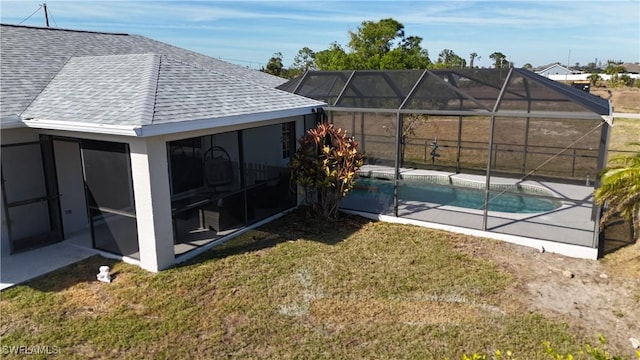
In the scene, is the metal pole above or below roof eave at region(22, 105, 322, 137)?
below

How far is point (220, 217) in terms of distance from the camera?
31.6 feet

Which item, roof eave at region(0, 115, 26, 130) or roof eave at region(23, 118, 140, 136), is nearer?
roof eave at region(23, 118, 140, 136)

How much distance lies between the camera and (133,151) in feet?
Result: 24.3

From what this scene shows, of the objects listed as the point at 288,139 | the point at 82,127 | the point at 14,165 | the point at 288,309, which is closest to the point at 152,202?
the point at 82,127

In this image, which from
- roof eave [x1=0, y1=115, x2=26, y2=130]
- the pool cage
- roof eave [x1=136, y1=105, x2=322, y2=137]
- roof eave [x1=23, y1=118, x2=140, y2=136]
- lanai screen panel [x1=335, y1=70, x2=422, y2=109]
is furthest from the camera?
lanai screen panel [x1=335, y1=70, x2=422, y2=109]

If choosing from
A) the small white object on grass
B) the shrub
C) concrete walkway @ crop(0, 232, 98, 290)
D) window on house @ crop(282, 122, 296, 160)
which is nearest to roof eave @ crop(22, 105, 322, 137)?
the shrub

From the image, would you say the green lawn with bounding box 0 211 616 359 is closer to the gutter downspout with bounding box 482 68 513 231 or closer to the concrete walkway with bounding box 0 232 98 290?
the concrete walkway with bounding box 0 232 98 290

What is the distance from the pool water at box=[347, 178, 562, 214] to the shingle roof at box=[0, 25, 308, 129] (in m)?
3.73

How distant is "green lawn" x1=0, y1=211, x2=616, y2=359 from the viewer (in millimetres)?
5672

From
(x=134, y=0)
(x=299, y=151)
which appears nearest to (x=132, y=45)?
(x=134, y=0)

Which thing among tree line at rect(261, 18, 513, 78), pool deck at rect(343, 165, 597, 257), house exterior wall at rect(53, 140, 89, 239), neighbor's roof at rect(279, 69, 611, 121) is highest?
tree line at rect(261, 18, 513, 78)

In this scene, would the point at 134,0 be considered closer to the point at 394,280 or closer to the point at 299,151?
the point at 299,151

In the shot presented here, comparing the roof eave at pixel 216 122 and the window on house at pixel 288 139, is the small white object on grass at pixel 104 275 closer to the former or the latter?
the roof eave at pixel 216 122

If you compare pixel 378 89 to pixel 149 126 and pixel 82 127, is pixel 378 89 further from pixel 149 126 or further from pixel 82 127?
pixel 82 127
